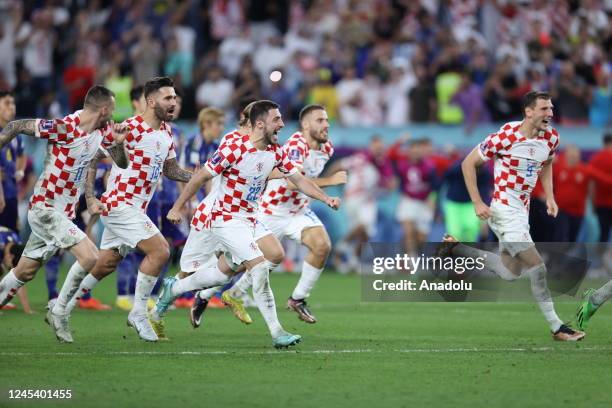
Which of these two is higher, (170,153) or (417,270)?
(170,153)

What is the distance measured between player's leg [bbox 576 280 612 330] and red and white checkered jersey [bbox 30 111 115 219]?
520cm

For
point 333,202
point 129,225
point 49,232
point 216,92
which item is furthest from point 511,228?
point 216,92

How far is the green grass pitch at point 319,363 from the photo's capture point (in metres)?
9.29

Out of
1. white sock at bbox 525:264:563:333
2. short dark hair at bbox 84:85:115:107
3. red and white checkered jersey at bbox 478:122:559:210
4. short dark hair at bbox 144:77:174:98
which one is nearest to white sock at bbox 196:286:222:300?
short dark hair at bbox 144:77:174:98

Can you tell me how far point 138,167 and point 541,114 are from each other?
169 inches

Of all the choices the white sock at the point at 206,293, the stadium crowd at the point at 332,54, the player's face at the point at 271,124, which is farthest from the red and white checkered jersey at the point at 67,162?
the stadium crowd at the point at 332,54

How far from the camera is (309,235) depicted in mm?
15477

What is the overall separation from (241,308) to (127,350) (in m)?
2.46

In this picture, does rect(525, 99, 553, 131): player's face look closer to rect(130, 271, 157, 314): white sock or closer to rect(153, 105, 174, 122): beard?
rect(153, 105, 174, 122): beard

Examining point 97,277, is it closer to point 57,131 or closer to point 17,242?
point 57,131

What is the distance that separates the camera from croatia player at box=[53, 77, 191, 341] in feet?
41.6

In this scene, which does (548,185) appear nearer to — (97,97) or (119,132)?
(119,132)

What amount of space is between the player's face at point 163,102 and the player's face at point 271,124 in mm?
1113

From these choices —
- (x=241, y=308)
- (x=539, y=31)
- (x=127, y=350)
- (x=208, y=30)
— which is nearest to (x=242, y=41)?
(x=208, y=30)
